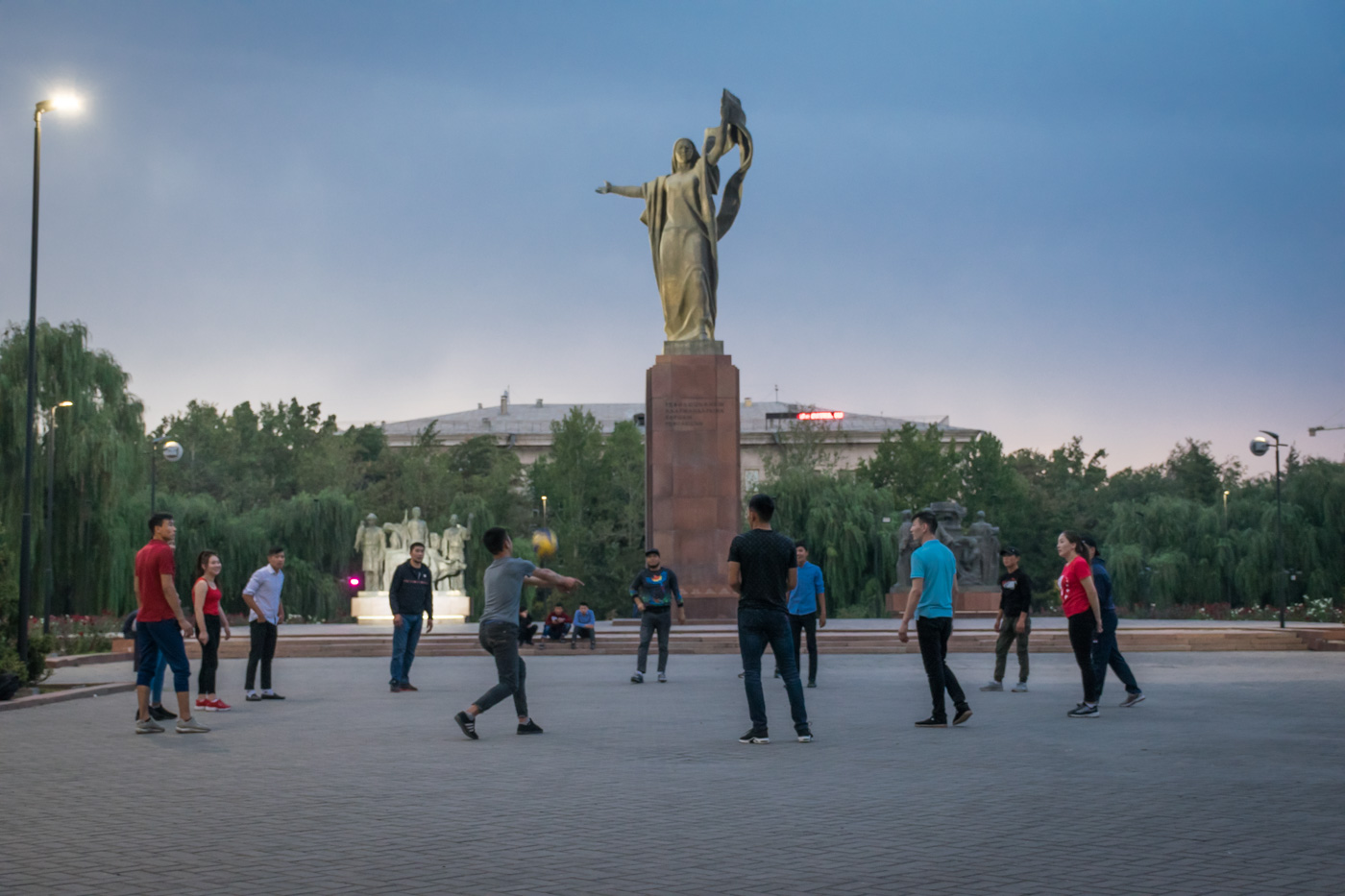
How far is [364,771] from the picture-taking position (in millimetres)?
8633

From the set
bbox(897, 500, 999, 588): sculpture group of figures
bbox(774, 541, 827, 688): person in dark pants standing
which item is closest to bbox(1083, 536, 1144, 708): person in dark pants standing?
bbox(774, 541, 827, 688): person in dark pants standing

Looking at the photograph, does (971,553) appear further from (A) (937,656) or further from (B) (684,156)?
(A) (937,656)

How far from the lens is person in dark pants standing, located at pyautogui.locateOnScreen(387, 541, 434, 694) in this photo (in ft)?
50.5

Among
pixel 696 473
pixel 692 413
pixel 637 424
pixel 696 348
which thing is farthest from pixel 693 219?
pixel 637 424

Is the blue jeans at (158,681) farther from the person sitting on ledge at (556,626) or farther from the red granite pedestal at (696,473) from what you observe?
the red granite pedestal at (696,473)

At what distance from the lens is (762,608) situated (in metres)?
10.0

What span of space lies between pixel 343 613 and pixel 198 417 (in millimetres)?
40988

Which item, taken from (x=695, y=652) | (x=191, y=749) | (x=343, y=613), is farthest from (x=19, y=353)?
(x=191, y=749)

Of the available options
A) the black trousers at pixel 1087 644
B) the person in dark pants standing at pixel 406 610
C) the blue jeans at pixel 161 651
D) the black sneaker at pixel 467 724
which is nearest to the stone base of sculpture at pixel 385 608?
the person in dark pants standing at pixel 406 610

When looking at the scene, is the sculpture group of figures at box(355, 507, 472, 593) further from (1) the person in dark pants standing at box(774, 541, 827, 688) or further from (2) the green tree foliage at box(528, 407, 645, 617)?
→ (1) the person in dark pants standing at box(774, 541, 827, 688)

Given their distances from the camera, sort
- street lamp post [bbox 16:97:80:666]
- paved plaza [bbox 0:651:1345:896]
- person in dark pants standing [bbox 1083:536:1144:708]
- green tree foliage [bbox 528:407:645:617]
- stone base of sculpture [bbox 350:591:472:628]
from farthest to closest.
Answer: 1. green tree foliage [bbox 528:407:645:617]
2. stone base of sculpture [bbox 350:591:472:628]
3. street lamp post [bbox 16:97:80:666]
4. person in dark pants standing [bbox 1083:536:1144:708]
5. paved plaza [bbox 0:651:1345:896]

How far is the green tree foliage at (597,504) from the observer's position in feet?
205

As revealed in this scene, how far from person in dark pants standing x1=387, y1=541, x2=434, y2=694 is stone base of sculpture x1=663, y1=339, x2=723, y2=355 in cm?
1268

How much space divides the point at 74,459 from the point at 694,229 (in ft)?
54.4
